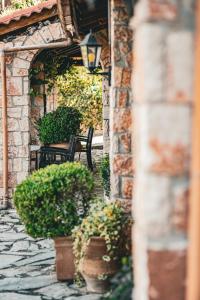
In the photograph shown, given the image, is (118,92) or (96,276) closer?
(96,276)

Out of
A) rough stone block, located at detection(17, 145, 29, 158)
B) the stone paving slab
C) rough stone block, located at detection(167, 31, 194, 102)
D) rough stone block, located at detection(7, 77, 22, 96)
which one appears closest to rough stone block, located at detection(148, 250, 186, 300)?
rough stone block, located at detection(167, 31, 194, 102)

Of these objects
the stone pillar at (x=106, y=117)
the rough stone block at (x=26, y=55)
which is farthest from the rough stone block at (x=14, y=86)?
the stone pillar at (x=106, y=117)

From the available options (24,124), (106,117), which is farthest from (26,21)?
(106,117)

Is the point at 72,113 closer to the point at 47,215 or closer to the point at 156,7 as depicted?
the point at 47,215

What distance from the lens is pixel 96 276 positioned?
5121 millimetres

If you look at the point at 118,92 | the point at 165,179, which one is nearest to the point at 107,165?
the point at 118,92

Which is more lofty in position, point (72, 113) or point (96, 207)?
point (72, 113)

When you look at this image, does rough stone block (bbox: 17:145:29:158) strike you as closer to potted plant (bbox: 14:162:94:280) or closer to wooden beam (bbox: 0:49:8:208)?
wooden beam (bbox: 0:49:8:208)

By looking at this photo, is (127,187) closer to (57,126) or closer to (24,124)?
(24,124)

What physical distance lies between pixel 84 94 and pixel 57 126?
544 centimetres

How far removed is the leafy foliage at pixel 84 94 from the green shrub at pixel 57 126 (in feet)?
6.83

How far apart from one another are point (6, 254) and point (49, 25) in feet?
14.0

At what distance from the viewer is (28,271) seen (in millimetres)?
6059

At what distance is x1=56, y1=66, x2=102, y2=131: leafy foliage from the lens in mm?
14273
